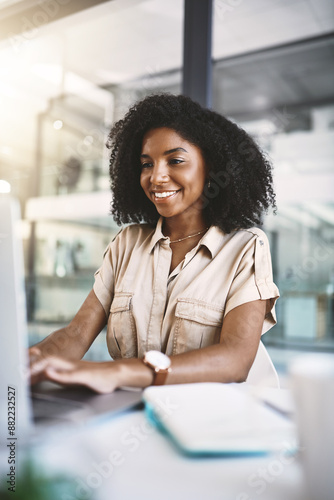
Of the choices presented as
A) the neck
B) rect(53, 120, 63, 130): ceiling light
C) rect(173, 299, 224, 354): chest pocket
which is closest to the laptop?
rect(173, 299, 224, 354): chest pocket

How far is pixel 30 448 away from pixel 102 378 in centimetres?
28

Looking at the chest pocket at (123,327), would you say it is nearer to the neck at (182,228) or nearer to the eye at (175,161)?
the neck at (182,228)

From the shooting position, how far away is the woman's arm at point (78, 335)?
4.29 ft

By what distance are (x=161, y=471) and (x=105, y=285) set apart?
1040mm

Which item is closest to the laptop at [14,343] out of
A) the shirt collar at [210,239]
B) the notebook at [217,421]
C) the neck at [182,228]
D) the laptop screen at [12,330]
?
the laptop screen at [12,330]

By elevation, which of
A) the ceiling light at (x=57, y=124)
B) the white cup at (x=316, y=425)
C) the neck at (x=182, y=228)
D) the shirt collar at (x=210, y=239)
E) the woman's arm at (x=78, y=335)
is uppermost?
the ceiling light at (x=57, y=124)

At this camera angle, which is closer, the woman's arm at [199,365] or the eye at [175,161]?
the woman's arm at [199,365]

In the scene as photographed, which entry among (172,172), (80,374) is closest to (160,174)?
(172,172)

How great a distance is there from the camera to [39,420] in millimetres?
659

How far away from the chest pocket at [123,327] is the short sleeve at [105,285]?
2.7 inches

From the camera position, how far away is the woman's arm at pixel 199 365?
0.83 meters

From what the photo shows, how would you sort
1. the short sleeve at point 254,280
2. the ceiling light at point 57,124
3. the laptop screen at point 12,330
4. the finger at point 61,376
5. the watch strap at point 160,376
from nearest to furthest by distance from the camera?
1. the laptop screen at point 12,330
2. the finger at point 61,376
3. the watch strap at point 160,376
4. the short sleeve at point 254,280
5. the ceiling light at point 57,124

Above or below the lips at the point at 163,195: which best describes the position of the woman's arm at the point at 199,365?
below

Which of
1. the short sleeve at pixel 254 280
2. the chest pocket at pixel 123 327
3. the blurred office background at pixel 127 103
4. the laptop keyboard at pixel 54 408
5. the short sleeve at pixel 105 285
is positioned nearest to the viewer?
the laptop keyboard at pixel 54 408
